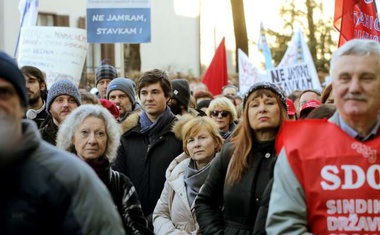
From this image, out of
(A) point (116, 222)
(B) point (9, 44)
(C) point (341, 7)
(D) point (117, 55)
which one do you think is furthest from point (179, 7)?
(A) point (116, 222)

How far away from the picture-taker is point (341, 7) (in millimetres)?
10258

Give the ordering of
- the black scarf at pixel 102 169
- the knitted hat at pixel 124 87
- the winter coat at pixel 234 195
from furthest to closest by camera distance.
→ the knitted hat at pixel 124 87 < the black scarf at pixel 102 169 < the winter coat at pixel 234 195

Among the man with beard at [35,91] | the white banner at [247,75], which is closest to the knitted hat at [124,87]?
the man with beard at [35,91]

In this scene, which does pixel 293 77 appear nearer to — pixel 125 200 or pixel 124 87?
pixel 124 87

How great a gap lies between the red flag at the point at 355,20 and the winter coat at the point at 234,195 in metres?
4.31

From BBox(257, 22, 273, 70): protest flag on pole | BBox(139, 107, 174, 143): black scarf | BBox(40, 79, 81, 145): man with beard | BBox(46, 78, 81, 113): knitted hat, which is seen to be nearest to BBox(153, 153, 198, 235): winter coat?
BBox(139, 107, 174, 143): black scarf

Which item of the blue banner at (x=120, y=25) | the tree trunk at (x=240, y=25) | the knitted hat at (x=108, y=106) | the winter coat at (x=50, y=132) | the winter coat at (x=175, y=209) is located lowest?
the winter coat at (x=175, y=209)

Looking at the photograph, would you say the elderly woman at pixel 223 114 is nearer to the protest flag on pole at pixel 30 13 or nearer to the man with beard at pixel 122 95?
the man with beard at pixel 122 95

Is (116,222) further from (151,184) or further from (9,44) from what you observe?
(9,44)

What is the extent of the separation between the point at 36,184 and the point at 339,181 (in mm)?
1612

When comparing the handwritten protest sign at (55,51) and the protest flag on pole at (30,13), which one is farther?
the protest flag on pole at (30,13)

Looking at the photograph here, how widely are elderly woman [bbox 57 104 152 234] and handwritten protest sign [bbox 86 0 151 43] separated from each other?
7091mm

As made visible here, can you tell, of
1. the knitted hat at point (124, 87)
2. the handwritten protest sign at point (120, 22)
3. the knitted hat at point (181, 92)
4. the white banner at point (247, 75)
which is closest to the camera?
the knitted hat at point (181, 92)

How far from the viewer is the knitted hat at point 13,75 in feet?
10.4
